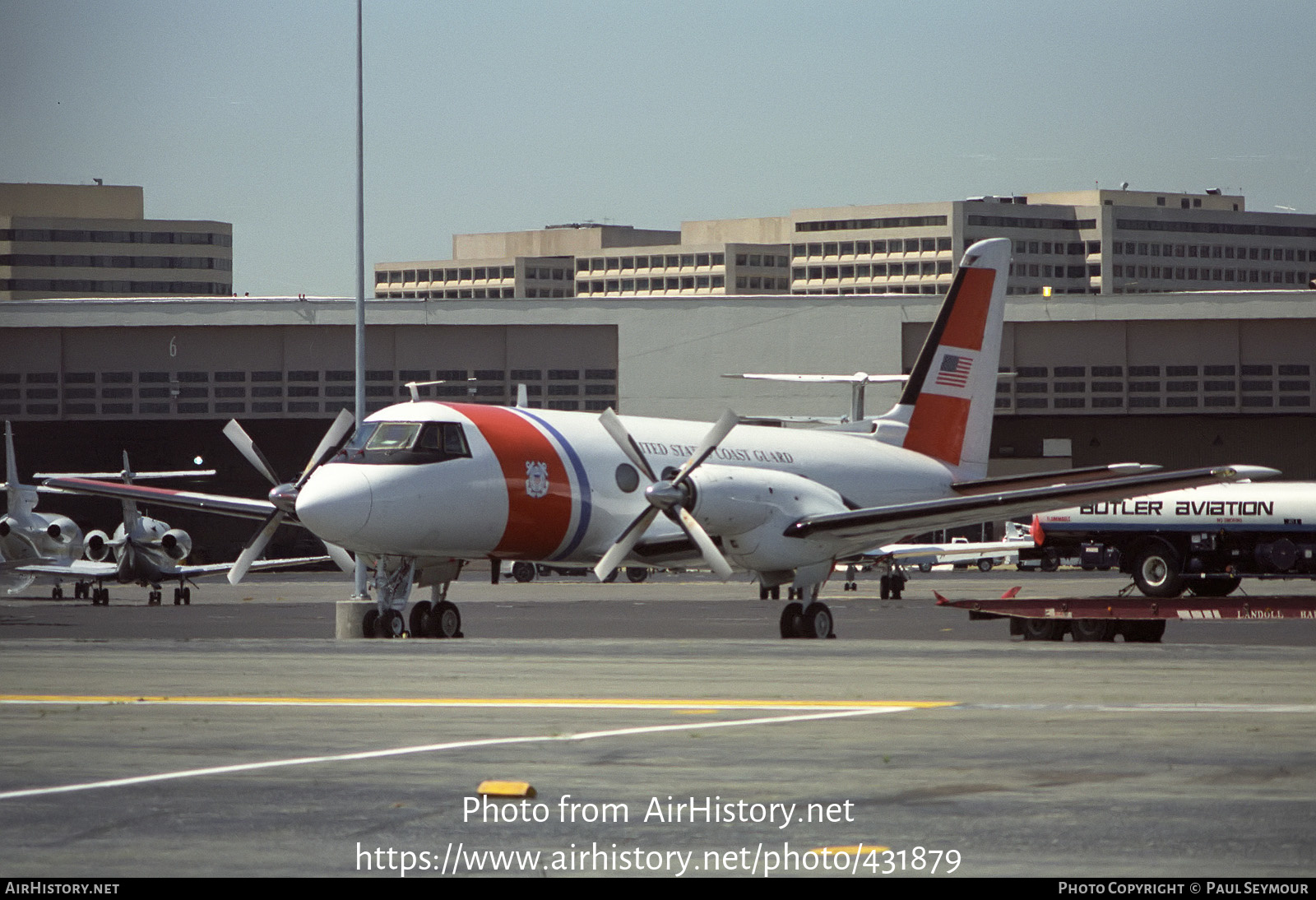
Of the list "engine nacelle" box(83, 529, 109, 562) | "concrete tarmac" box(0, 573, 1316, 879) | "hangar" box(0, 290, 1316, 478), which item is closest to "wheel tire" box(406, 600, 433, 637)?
"concrete tarmac" box(0, 573, 1316, 879)

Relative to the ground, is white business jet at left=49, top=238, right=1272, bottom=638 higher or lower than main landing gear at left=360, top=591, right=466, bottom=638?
higher

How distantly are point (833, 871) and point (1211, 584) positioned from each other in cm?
4779

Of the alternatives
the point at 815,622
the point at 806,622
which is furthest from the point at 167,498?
the point at 815,622

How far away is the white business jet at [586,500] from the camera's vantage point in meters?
26.7

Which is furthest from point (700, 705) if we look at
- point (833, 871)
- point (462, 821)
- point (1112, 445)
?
point (1112, 445)

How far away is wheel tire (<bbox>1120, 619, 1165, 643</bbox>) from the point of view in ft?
97.0

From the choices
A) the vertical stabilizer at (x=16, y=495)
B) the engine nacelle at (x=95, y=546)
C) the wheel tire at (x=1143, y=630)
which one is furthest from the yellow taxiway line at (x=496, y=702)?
the engine nacelle at (x=95, y=546)

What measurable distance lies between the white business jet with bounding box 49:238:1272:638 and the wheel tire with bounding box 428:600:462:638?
2 cm

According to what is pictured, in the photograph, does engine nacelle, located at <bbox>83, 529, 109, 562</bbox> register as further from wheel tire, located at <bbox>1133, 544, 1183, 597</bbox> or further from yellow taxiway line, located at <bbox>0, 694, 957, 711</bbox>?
yellow taxiway line, located at <bbox>0, 694, 957, 711</bbox>

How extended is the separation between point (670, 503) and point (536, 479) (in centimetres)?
228

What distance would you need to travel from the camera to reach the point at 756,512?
29141 millimetres

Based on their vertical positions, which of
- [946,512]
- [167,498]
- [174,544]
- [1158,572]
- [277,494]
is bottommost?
[1158,572]

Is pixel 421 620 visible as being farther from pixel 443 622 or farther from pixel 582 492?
pixel 582 492

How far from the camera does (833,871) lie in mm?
7949
